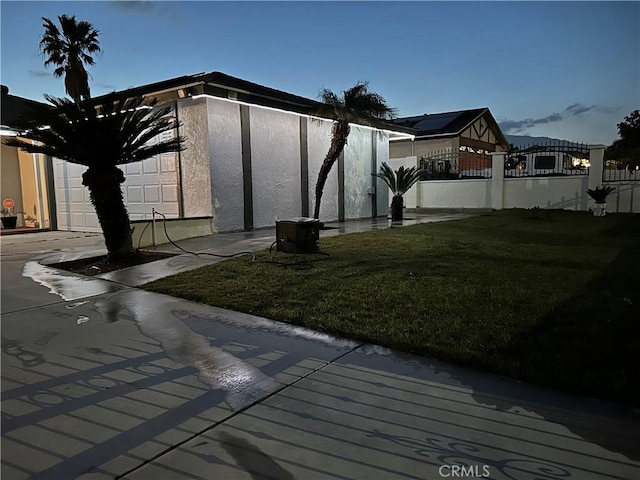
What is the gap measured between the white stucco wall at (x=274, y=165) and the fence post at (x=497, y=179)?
10413mm

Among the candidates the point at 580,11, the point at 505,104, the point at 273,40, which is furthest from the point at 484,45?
the point at 505,104

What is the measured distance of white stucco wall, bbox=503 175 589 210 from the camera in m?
17.2

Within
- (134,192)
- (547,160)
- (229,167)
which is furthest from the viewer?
(547,160)

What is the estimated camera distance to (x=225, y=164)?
11.1 metres

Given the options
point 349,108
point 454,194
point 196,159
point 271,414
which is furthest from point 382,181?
point 271,414

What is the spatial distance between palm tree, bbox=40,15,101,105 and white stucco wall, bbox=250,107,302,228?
25.8 feet

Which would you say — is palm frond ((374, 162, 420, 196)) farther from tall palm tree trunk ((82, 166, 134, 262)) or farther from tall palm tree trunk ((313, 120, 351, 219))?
tall palm tree trunk ((82, 166, 134, 262))

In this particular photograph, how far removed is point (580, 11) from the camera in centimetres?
1207

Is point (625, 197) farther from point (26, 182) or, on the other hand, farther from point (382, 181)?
point (26, 182)

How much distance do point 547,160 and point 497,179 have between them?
2304mm

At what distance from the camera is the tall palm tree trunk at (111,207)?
285 inches

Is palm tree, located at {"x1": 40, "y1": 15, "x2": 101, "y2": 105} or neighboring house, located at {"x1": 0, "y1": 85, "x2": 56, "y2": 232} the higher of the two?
palm tree, located at {"x1": 40, "y1": 15, "x2": 101, "y2": 105}

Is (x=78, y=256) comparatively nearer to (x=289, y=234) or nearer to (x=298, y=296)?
(x=289, y=234)

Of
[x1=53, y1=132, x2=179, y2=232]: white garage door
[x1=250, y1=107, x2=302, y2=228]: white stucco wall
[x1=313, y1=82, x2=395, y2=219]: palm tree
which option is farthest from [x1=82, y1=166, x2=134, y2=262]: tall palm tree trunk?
[x1=313, y1=82, x2=395, y2=219]: palm tree
